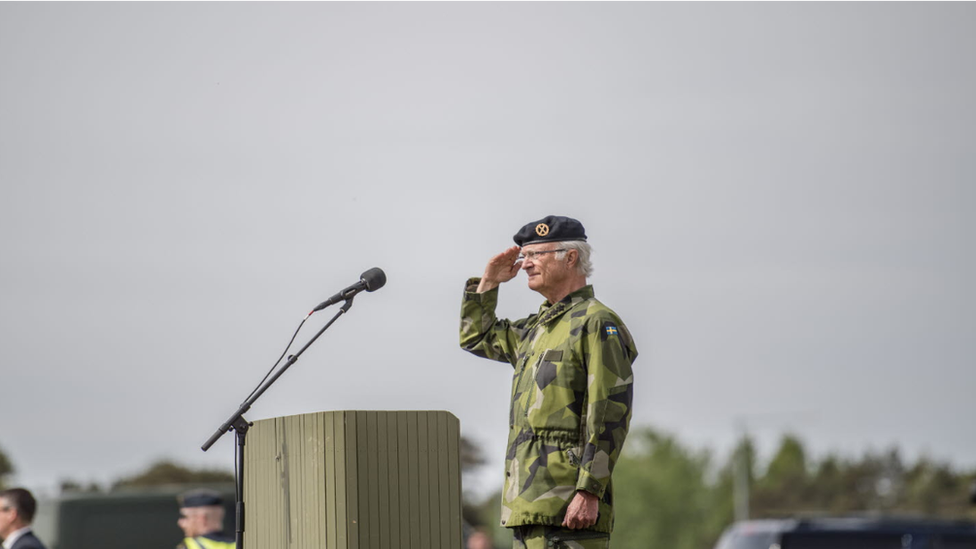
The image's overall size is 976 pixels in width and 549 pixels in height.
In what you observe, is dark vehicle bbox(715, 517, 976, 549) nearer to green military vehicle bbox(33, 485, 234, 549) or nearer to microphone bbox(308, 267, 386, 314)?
green military vehicle bbox(33, 485, 234, 549)

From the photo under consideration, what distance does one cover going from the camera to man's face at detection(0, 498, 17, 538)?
26.7 ft

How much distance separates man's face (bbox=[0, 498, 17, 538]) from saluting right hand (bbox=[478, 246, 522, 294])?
4618mm

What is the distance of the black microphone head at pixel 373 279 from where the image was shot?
505cm

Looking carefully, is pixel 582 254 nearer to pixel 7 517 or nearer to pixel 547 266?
pixel 547 266

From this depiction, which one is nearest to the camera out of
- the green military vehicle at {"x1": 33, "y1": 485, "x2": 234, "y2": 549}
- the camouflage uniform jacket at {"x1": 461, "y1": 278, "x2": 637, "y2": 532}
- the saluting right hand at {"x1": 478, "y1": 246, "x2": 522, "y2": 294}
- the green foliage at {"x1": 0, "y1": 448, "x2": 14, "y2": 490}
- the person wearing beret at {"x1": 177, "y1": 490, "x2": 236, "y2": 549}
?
the camouflage uniform jacket at {"x1": 461, "y1": 278, "x2": 637, "y2": 532}

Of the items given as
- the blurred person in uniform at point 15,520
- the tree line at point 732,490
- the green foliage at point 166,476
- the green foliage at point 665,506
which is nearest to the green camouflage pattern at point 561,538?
the blurred person in uniform at point 15,520

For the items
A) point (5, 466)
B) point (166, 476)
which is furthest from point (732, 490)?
point (5, 466)

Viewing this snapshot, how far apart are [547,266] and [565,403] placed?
2.06 feet

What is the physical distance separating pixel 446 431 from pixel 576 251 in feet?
3.07

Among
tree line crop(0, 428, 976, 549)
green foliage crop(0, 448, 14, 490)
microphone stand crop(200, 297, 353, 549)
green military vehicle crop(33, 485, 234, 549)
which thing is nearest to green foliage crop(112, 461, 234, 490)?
green foliage crop(0, 448, 14, 490)

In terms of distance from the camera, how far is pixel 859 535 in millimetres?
12008

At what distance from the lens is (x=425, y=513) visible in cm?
488

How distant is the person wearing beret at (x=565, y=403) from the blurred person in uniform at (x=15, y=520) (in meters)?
4.77

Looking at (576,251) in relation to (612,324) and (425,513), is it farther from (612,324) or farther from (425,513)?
(425,513)
